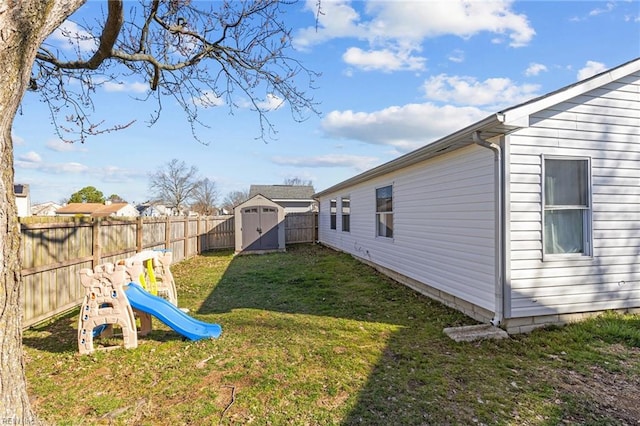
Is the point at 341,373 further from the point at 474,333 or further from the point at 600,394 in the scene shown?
the point at 600,394

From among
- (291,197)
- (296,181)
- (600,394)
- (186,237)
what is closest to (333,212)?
(186,237)

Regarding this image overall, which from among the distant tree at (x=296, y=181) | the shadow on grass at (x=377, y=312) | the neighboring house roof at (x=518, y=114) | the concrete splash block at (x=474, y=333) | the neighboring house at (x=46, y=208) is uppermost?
the distant tree at (x=296, y=181)

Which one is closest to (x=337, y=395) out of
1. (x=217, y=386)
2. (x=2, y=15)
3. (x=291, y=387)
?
(x=291, y=387)

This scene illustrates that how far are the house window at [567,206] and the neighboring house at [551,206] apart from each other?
0.01 metres

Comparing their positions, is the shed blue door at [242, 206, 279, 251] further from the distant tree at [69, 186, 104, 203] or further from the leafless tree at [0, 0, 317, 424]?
the distant tree at [69, 186, 104, 203]

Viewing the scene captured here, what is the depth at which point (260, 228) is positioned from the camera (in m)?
14.6

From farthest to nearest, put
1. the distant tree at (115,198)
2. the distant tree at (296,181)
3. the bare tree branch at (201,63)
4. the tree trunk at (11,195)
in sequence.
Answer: the distant tree at (296,181) < the distant tree at (115,198) < the bare tree branch at (201,63) < the tree trunk at (11,195)

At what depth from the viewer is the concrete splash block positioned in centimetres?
439

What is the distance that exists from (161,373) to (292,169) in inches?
2267

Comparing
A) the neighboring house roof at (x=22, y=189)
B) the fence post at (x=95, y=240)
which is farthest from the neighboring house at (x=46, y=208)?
the fence post at (x=95, y=240)

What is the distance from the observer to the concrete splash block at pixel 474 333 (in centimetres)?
439

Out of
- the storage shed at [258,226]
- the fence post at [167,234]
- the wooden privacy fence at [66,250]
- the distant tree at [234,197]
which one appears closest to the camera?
the wooden privacy fence at [66,250]

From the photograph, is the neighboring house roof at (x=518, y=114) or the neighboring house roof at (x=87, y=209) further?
the neighboring house roof at (x=87, y=209)

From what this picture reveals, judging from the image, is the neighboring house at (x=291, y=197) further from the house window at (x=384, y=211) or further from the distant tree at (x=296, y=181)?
the distant tree at (x=296, y=181)
